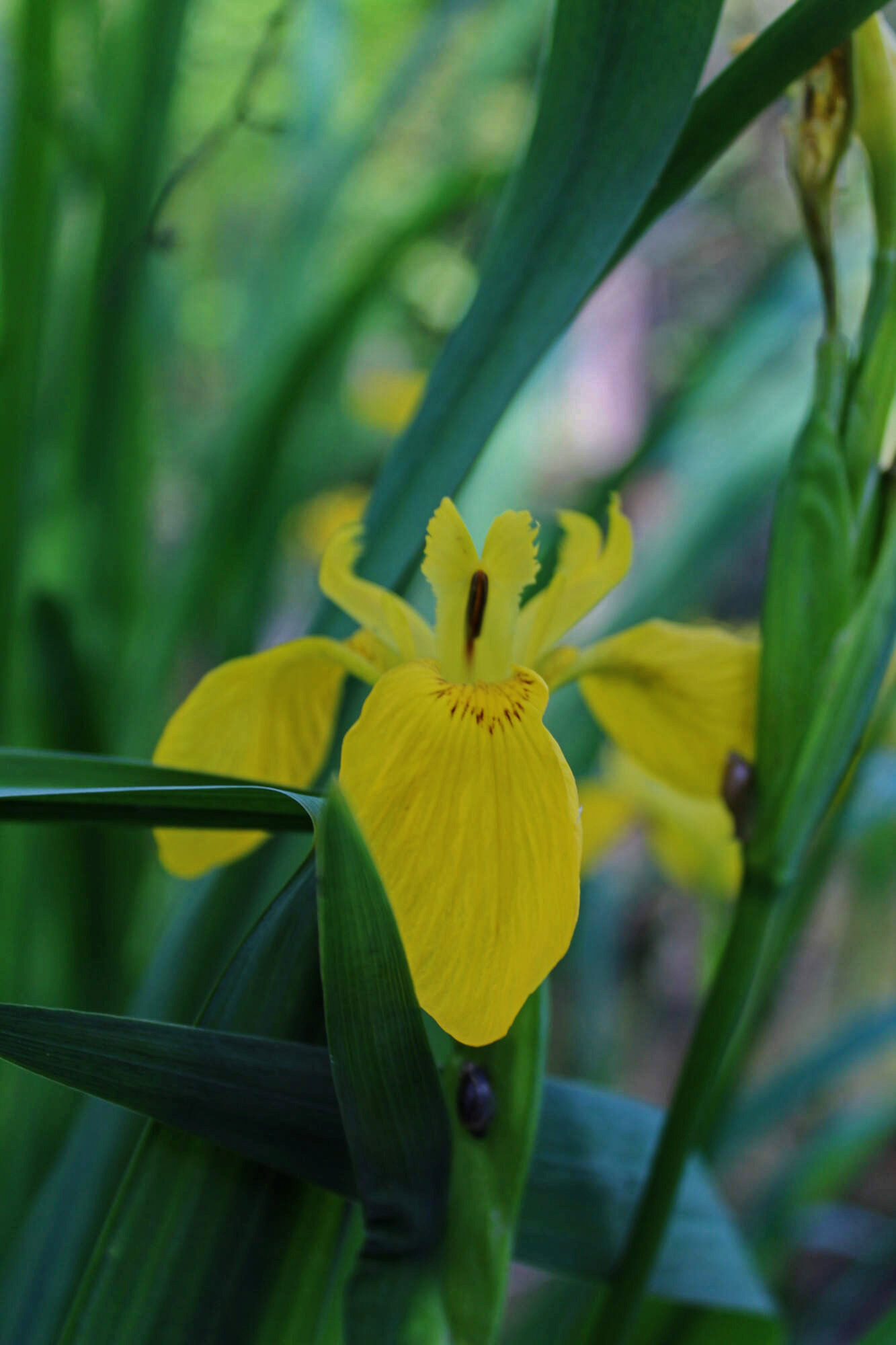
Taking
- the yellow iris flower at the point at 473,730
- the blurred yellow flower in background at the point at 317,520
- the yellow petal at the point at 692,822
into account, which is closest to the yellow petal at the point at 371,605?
the yellow iris flower at the point at 473,730

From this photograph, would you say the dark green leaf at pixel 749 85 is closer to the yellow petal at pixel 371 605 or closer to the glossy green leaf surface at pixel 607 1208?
the yellow petal at pixel 371 605

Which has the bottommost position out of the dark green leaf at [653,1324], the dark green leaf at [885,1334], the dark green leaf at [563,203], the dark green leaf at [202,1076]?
the dark green leaf at [653,1324]

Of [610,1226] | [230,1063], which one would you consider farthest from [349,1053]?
[610,1226]

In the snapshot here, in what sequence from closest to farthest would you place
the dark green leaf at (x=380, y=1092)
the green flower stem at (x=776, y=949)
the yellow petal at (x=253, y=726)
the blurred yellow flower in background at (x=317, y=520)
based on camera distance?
the dark green leaf at (x=380, y=1092)
the yellow petal at (x=253, y=726)
the green flower stem at (x=776, y=949)
the blurred yellow flower in background at (x=317, y=520)

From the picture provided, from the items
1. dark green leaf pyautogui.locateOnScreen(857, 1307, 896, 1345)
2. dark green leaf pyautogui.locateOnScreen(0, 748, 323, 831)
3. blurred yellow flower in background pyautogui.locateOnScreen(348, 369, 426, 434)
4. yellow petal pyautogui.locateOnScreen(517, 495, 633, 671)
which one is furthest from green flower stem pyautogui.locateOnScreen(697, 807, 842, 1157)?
blurred yellow flower in background pyautogui.locateOnScreen(348, 369, 426, 434)

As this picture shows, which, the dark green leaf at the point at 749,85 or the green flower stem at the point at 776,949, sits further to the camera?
the green flower stem at the point at 776,949

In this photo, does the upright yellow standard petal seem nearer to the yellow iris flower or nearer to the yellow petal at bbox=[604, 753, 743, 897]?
the yellow iris flower
